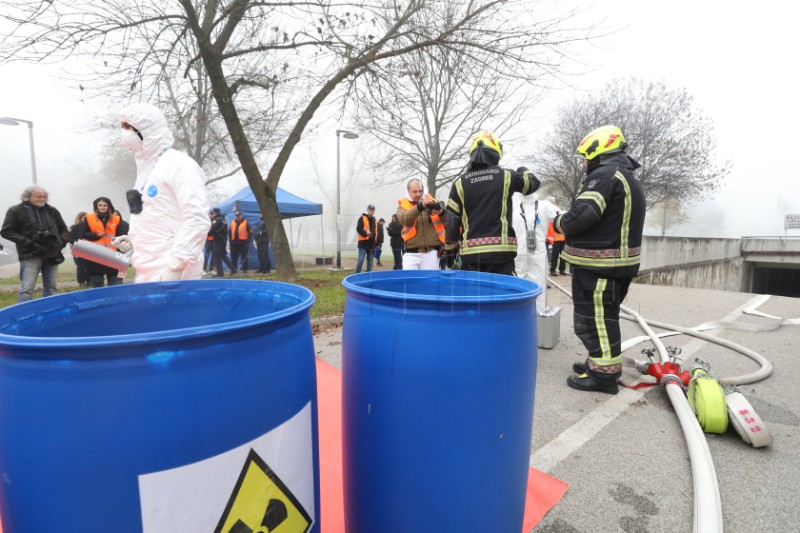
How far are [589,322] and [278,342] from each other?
2.91 m

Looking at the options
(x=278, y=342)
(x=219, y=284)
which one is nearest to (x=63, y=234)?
(x=219, y=284)

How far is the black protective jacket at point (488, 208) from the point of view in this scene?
3559 mm

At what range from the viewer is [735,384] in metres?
3.44

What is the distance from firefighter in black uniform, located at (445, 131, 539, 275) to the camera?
11.7 ft

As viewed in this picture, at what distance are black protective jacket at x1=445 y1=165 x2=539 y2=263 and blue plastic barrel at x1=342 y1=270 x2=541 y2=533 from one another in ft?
7.44

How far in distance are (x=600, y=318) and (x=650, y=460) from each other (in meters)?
1.07

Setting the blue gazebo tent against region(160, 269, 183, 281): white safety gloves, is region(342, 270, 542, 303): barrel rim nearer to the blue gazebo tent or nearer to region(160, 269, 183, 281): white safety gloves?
region(160, 269, 183, 281): white safety gloves

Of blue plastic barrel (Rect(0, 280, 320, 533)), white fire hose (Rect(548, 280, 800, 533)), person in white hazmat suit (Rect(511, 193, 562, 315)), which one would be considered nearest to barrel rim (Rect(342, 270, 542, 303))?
blue plastic barrel (Rect(0, 280, 320, 533))

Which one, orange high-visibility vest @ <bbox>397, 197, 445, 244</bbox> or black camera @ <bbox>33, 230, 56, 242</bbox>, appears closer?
orange high-visibility vest @ <bbox>397, 197, 445, 244</bbox>

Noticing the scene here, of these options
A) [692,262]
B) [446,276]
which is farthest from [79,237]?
[692,262]

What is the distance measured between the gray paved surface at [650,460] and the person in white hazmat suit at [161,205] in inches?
76.9

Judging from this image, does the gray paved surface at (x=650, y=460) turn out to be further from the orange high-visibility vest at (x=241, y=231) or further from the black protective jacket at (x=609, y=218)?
the orange high-visibility vest at (x=241, y=231)

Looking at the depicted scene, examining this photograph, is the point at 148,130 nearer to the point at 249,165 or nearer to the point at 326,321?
the point at 326,321

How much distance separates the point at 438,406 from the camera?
1.26 m
